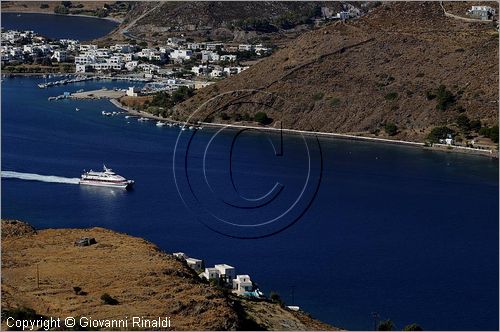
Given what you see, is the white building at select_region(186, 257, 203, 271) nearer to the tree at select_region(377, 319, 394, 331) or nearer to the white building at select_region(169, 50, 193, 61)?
the tree at select_region(377, 319, 394, 331)

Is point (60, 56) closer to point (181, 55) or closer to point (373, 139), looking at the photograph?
point (181, 55)

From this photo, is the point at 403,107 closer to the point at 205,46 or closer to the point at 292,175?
the point at 292,175

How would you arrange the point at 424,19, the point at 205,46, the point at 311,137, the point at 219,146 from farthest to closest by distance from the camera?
the point at 205,46
the point at 424,19
the point at 311,137
the point at 219,146

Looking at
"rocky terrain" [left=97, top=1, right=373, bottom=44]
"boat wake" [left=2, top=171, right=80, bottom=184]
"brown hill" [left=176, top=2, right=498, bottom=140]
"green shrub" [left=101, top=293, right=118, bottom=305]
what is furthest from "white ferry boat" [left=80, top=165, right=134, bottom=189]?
"rocky terrain" [left=97, top=1, right=373, bottom=44]

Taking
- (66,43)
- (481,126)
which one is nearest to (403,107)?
(481,126)

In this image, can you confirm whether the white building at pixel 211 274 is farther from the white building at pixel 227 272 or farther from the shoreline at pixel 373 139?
the shoreline at pixel 373 139

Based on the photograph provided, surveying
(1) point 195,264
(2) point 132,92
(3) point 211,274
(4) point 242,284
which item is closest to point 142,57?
(2) point 132,92
